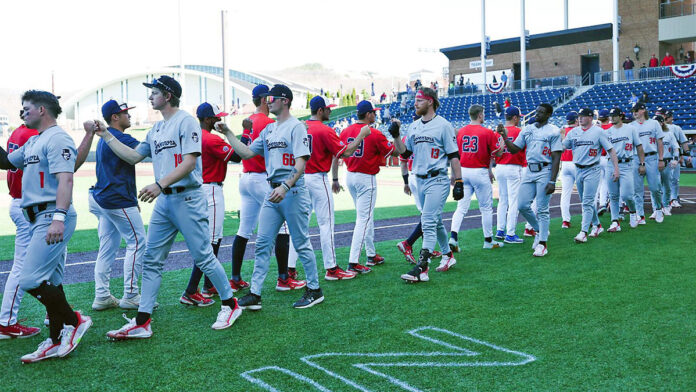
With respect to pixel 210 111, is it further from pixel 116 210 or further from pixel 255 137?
pixel 116 210

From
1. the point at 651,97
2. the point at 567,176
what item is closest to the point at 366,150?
the point at 567,176

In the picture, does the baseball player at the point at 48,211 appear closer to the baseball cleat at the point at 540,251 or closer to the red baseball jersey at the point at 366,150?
the red baseball jersey at the point at 366,150

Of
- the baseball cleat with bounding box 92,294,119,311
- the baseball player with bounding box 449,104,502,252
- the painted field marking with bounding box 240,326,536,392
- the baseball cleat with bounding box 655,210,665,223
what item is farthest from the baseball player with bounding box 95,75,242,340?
the baseball cleat with bounding box 655,210,665,223

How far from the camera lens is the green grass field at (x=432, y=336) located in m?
4.16

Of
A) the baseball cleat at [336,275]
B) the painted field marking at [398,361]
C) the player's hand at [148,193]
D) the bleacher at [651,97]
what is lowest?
the painted field marking at [398,361]

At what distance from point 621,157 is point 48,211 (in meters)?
9.81

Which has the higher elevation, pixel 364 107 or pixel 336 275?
pixel 364 107

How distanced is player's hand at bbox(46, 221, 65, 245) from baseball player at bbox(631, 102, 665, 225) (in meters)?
10.5

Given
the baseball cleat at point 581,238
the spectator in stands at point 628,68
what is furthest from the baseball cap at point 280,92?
the spectator in stands at point 628,68

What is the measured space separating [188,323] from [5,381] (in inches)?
67.2

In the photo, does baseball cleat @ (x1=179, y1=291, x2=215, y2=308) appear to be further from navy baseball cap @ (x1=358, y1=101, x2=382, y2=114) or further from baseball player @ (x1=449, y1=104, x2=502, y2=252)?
baseball player @ (x1=449, y1=104, x2=502, y2=252)

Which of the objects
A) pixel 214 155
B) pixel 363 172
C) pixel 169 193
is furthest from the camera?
pixel 363 172

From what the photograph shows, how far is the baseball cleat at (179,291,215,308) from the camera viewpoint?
6379 millimetres

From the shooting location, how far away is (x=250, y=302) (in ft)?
19.7
